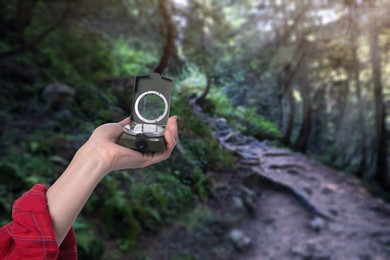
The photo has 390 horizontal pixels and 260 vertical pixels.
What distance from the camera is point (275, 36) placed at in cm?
184

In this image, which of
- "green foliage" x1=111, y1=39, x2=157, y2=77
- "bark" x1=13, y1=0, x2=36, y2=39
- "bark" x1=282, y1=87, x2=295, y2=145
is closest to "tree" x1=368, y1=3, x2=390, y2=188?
"bark" x1=282, y1=87, x2=295, y2=145

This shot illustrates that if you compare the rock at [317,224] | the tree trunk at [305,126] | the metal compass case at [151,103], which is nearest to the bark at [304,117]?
the tree trunk at [305,126]

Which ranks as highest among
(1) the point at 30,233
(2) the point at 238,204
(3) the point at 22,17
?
(3) the point at 22,17

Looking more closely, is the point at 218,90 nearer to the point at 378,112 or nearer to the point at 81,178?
the point at 81,178

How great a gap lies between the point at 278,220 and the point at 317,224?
29 centimetres

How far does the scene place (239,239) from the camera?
1.90m

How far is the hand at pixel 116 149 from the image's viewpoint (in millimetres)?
677

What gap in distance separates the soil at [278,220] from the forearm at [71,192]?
3.31 feet

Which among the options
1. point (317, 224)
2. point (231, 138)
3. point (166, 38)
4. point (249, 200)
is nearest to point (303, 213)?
point (317, 224)

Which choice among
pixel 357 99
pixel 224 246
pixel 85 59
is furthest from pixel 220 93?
pixel 85 59

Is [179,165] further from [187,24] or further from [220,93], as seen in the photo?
[187,24]

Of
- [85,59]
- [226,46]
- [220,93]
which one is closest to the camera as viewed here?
[220,93]

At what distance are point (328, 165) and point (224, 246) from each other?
0.80m

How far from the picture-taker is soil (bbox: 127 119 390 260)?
1689 mm
